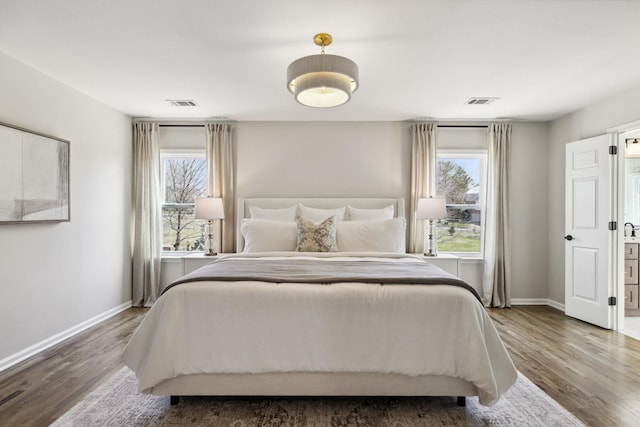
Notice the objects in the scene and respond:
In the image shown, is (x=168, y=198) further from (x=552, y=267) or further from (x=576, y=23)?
(x=552, y=267)

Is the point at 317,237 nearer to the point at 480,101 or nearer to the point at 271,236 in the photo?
the point at 271,236

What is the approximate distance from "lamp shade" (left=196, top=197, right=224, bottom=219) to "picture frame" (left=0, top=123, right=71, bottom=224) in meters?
1.29

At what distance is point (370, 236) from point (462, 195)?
6.19ft

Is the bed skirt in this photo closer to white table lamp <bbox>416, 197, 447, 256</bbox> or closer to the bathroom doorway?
white table lamp <bbox>416, 197, 447, 256</bbox>

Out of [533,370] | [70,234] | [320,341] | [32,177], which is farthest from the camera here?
[70,234]

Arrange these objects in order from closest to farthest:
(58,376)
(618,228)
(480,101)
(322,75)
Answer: (322,75)
(58,376)
(618,228)
(480,101)

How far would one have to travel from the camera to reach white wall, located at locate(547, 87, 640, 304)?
153 inches

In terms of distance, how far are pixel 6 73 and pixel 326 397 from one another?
11.6ft

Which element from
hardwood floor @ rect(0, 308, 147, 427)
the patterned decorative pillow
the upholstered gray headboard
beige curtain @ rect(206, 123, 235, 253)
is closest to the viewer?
hardwood floor @ rect(0, 308, 147, 427)

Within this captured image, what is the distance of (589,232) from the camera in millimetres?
3855

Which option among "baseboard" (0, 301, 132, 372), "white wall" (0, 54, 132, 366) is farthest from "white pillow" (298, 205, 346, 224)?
"baseboard" (0, 301, 132, 372)

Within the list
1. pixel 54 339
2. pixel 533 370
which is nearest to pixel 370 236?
pixel 533 370

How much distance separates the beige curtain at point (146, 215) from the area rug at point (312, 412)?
91.1 inches

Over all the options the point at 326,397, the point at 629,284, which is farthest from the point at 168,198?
the point at 629,284
